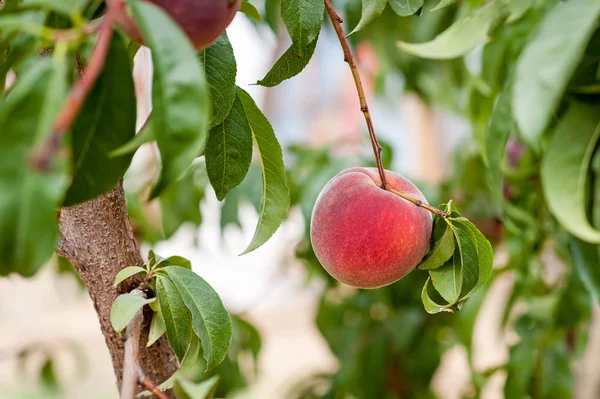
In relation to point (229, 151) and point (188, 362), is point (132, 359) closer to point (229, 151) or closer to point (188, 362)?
point (188, 362)

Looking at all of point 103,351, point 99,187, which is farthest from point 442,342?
point 103,351

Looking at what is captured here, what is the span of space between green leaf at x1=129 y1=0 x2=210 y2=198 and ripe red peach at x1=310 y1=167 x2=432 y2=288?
8.4 inches

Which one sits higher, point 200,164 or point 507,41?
point 507,41

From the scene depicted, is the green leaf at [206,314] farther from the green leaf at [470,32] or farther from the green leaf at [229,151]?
the green leaf at [470,32]

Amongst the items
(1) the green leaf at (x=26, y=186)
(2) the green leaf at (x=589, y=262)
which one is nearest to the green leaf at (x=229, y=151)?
(1) the green leaf at (x=26, y=186)

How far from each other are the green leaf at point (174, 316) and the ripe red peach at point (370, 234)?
10cm

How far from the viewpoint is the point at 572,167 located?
0.36 metres

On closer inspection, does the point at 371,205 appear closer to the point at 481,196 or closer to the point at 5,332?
Result: the point at 481,196

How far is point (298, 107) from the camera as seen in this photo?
4.41m

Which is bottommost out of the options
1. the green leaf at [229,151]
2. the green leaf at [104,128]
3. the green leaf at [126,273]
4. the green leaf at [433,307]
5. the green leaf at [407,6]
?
the green leaf at [433,307]

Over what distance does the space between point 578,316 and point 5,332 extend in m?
3.14

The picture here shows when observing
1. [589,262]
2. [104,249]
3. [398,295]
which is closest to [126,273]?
[104,249]

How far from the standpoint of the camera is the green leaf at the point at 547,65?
0.31 meters

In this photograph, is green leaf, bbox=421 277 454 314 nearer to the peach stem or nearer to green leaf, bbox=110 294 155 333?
the peach stem
